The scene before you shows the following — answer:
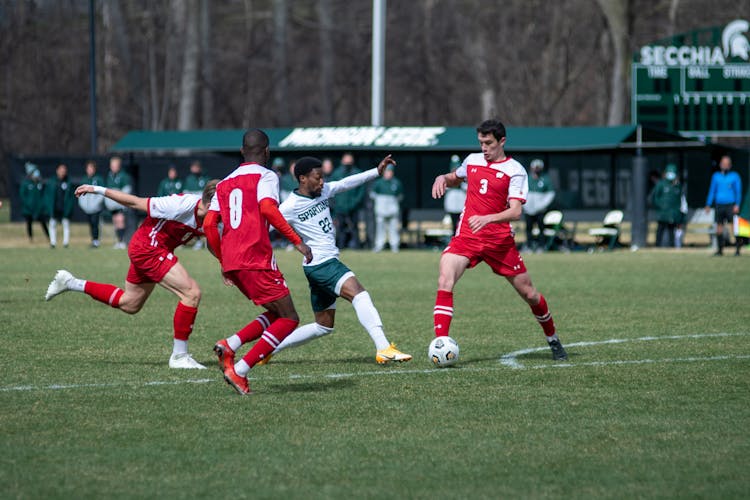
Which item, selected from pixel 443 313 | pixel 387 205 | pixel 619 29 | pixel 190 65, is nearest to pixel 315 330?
pixel 443 313

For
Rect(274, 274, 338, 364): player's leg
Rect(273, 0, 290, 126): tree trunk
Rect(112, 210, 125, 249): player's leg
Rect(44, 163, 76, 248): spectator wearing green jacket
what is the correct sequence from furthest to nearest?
1. Rect(273, 0, 290, 126): tree trunk
2. Rect(112, 210, 125, 249): player's leg
3. Rect(44, 163, 76, 248): spectator wearing green jacket
4. Rect(274, 274, 338, 364): player's leg

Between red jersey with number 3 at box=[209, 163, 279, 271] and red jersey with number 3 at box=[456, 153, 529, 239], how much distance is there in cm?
214

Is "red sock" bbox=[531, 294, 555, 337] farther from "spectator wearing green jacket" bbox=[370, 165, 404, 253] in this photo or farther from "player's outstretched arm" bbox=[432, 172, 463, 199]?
"spectator wearing green jacket" bbox=[370, 165, 404, 253]

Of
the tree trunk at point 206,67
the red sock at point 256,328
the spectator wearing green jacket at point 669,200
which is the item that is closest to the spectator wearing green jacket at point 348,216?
the spectator wearing green jacket at point 669,200

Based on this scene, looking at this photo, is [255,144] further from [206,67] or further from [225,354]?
[206,67]

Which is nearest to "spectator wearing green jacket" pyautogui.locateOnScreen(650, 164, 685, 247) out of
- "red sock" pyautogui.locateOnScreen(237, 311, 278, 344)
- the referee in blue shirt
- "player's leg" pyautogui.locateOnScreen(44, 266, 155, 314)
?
the referee in blue shirt

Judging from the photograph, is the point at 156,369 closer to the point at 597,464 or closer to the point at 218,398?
the point at 218,398

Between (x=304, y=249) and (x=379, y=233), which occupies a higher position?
(x=304, y=249)

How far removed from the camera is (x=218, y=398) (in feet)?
26.9

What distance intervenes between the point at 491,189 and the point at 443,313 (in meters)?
1.14

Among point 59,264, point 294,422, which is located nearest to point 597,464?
point 294,422

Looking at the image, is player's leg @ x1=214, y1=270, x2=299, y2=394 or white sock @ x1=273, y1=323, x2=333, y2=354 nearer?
player's leg @ x1=214, y1=270, x2=299, y2=394

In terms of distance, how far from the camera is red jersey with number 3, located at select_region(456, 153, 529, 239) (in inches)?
386

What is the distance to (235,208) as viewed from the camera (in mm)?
8359
